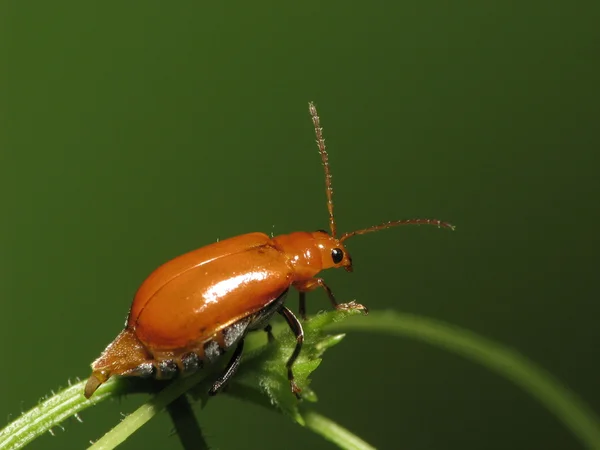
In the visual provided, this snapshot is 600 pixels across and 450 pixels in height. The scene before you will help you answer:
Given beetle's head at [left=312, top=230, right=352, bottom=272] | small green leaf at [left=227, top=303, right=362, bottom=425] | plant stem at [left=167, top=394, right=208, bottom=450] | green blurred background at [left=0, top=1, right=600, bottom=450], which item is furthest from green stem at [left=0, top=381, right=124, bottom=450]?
green blurred background at [left=0, top=1, right=600, bottom=450]

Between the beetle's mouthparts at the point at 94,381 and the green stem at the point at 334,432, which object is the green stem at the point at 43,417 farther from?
the green stem at the point at 334,432

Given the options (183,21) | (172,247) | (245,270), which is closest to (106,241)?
(172,247)

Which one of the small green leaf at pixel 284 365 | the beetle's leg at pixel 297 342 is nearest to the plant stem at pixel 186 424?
the small green leaf at pixel 284 365

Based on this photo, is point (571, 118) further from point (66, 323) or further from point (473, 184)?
point (66, 323)

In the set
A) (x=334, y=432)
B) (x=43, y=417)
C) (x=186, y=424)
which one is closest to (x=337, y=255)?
(x=334, y=432)

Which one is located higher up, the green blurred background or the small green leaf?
the green blurred background

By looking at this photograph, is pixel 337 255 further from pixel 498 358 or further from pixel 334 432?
pixel 334 432

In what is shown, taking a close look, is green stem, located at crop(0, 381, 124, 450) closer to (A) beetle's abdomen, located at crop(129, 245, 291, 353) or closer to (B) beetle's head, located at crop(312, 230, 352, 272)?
(A) beetle's abdomen, located at crop(129, 245, 291, 353)
